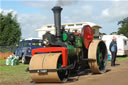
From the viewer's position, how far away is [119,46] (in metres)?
22.3

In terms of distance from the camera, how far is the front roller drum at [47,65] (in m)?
7.58

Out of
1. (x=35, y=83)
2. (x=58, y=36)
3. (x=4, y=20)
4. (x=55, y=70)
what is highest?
(x=4, y=20)

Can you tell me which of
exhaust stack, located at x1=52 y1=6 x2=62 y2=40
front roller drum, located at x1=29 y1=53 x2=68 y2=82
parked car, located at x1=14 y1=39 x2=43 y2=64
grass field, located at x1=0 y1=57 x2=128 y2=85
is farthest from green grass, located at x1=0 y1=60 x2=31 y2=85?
parked car, located at x1=14 y1=39 x2=43 y2=64

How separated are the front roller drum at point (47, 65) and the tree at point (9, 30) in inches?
1254

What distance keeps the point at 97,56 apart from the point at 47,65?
10.1 feet

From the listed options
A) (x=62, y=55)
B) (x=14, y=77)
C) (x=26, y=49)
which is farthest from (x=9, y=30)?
(x=62, y=55)

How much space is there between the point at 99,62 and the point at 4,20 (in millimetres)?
32650

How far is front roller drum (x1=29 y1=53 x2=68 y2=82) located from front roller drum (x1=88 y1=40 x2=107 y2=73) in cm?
173

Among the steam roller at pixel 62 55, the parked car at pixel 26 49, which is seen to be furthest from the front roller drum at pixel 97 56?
the parked car at pixel 26 49

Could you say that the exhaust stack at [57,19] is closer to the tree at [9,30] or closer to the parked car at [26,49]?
the parked car at [26,49]

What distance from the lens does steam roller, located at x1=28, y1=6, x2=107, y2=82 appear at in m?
7.69

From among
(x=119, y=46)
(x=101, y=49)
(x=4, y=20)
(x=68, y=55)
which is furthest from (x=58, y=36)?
(x=4, y=20)

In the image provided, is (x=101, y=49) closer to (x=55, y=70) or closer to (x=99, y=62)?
(x=99, y=62)

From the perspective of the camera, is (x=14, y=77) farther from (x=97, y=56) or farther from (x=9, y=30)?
(x=9, y=30)
